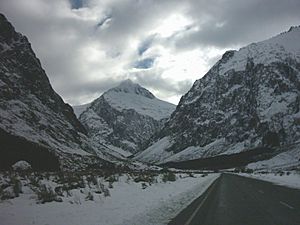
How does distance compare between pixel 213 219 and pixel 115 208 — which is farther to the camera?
pixel 115 208

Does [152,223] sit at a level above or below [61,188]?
below

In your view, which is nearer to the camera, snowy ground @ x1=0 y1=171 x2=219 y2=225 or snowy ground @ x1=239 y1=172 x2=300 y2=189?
snowy ground @ x1=0 y1=171 x2=219 y2=225

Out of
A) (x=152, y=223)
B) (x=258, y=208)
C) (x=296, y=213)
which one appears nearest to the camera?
(x=152, y=223)

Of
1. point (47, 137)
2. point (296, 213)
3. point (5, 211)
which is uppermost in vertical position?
point (47, 137)

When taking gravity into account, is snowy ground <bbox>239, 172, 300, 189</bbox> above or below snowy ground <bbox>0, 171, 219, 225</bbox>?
below

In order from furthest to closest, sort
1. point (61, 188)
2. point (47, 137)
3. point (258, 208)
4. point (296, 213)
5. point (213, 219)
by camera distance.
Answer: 1. point (47, 137)
2. point (61, 188)
3. point (258, 208)
4. point (296, 213)
5. point (213, 219)

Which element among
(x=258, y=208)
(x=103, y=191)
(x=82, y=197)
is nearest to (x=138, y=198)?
(x=103, y=191)

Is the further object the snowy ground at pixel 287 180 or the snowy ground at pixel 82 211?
the snowy ground at pixel 287 180

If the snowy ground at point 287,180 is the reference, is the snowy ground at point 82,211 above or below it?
above

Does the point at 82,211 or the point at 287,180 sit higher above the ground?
the point at 82,211

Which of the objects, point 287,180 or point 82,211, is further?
point 287,180

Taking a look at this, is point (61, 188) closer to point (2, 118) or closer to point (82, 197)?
point (82, 197)

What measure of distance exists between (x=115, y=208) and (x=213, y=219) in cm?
384

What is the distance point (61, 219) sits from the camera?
35.8ft
